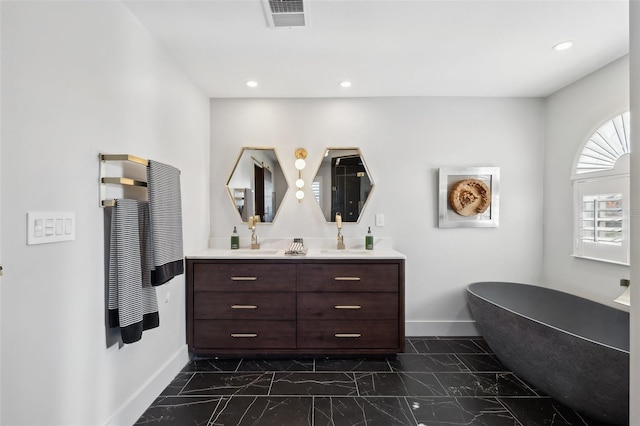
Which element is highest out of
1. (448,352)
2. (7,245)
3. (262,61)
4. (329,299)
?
(262,61)

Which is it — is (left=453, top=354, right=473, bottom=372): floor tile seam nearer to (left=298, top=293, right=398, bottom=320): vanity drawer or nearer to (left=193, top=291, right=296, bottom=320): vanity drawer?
(left=298, top=293, right=398, bottom=320): vanity drawer

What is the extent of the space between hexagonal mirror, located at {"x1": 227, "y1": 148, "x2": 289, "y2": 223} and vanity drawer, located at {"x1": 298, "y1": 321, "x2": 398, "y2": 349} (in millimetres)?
1165

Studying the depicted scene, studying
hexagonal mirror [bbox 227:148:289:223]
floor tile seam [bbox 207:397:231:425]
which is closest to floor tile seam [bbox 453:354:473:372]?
floor tile seam [bbox 207:397:231:425]

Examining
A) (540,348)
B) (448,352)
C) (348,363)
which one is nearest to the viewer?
(540,348)

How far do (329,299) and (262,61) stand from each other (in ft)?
6.39

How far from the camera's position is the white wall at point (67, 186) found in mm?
1078

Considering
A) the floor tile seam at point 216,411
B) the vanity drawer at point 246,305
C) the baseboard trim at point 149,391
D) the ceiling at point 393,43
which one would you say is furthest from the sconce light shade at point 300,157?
the floor tile seam at point 216,411

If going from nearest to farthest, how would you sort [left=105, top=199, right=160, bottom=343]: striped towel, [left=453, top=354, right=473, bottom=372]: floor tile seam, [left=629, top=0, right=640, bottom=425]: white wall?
[left=629, top=0, right=640, bottom=425]: white wall → [left=105, top=199, right=160, bottom=343]: striped towel → [left=453, top=354, right=473, bottom=372]: floor tile seam

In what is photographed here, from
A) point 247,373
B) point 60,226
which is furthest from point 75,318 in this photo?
point 247,373

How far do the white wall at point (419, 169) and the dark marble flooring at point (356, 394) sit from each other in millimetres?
705

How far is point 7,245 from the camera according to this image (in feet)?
3.45

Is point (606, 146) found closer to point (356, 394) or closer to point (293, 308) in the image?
point (356, 394)

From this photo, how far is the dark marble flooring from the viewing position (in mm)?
1828

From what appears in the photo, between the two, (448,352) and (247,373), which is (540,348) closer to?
(448,352)
